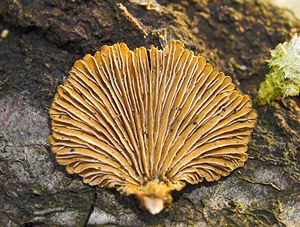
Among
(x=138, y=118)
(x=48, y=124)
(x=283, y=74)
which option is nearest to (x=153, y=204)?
(x=138, y=118)

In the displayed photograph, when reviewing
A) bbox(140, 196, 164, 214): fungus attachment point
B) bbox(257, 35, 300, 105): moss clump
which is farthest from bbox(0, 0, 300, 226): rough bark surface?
bbox(140, 196, 164, 214): fungus attachment point

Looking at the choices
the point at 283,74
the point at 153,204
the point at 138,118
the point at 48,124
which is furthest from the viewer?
the point at 283,74

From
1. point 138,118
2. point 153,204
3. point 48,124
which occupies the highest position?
point 138,118

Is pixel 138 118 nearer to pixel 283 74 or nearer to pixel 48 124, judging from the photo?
pixel 48 124

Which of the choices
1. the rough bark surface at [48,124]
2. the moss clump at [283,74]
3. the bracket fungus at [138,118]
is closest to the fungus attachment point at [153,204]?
the bracket fungus at [138,118]

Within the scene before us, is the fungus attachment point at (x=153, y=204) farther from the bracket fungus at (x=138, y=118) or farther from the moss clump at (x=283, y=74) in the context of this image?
the moss clump at (x=283, y=74)

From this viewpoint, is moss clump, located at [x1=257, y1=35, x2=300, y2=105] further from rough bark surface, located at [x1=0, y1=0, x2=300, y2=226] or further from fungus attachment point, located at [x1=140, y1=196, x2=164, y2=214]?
fungus attachment point, located at [x1=140, y1=196, x2=164, y2=214]
